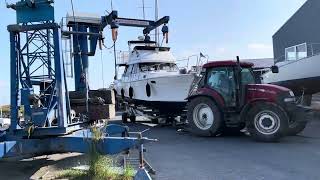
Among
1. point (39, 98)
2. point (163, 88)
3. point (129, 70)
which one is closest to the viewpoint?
point (39, 98)

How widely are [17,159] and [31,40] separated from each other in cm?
284

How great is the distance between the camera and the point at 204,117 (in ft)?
47.5

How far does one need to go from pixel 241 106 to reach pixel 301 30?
15.4 metres

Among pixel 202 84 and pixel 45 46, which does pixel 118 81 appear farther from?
pixel 45 46

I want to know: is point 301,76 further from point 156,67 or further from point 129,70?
point 129,70

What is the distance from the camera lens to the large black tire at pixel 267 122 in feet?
41.3

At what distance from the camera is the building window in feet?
82.8

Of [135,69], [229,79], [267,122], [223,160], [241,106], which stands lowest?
[223,160]

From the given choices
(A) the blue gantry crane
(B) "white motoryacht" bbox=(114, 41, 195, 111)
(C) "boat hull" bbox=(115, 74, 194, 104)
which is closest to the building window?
(B) "white motoryacht" bbox=(114, 41, 195, 111)

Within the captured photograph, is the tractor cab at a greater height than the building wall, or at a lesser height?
lesser

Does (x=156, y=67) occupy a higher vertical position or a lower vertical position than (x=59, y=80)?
higher

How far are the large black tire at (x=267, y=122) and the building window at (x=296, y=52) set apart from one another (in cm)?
1269

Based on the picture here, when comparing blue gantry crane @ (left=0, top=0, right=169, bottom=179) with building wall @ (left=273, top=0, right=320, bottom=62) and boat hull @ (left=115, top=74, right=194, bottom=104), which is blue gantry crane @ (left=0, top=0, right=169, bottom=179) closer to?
boat hull @ (left=115, top=74, right=194, bottom=104)

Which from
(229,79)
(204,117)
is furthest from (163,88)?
(229,79)
